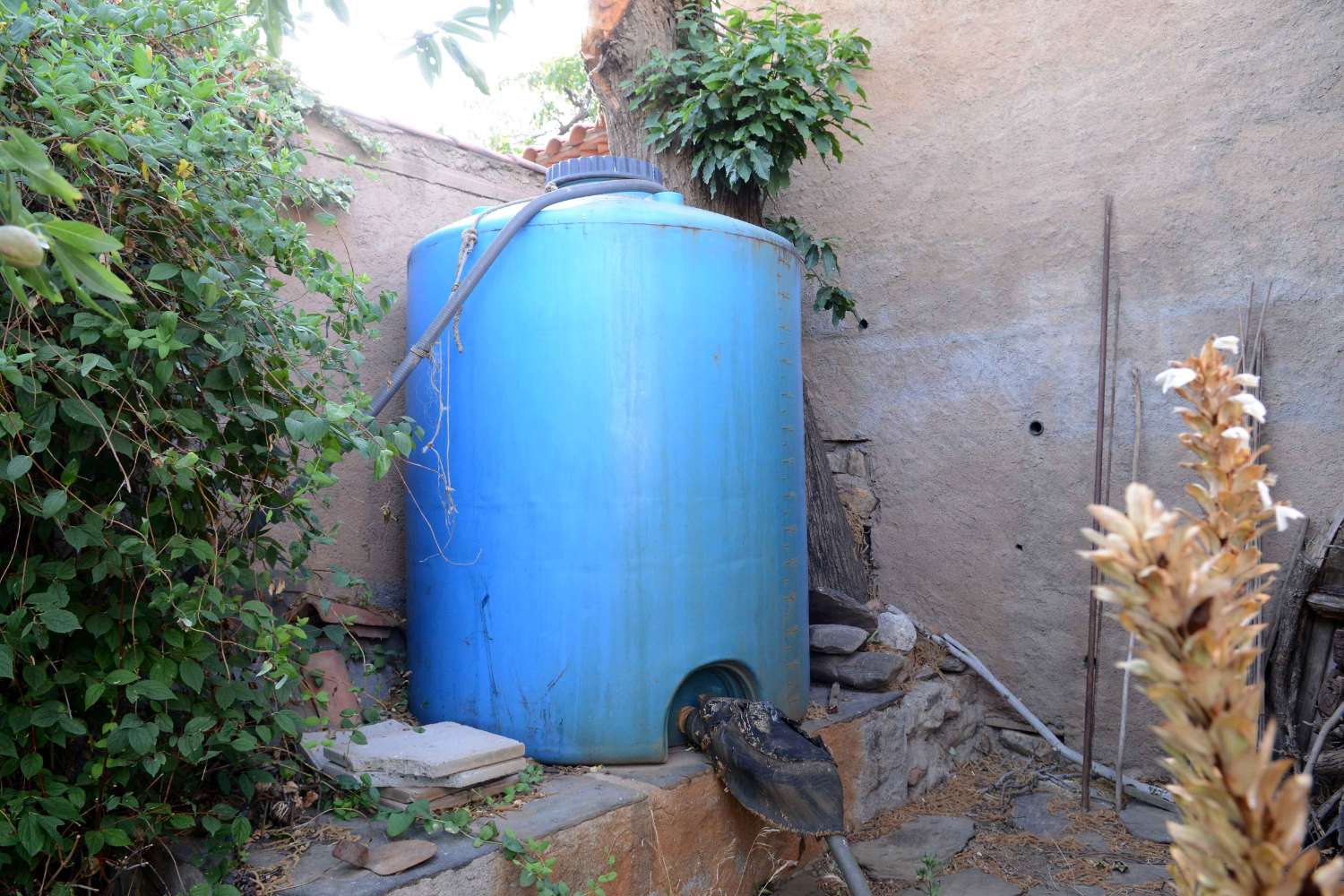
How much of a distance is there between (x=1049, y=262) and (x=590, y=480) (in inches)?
89.9

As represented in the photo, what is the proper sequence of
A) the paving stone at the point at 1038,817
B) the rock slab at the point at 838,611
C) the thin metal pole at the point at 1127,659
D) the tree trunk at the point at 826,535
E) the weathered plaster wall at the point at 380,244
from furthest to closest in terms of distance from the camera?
1. the tree trunk at the point at 826,535
2. the rock slab at the point at 838,611
3. the thin metal pole at the point at 1127,659
4. the paving stone at the point at 1038,817
5. the weathered plaster wall at the point at 380,244

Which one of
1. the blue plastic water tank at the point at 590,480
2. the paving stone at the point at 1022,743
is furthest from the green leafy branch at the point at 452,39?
the paving stone at the point at 1022,743

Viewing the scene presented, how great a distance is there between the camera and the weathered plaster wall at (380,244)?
9.61ft

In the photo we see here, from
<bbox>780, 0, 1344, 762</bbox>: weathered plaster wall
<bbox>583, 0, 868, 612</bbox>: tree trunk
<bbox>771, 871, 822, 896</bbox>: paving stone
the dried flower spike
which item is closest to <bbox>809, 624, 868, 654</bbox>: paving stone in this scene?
<bbox>583, 0, 868, 612</bbox>: tree trunk

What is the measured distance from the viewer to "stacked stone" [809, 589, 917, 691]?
3.38 m

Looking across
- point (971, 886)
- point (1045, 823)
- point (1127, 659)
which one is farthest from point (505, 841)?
point (1127, 659)

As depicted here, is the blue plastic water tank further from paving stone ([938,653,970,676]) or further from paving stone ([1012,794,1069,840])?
paving stone ([938,653,970,676])

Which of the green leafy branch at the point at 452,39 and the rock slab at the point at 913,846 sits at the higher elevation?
the green leafy branch at the point at 452,39

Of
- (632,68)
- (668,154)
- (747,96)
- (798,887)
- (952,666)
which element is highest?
(632,68)

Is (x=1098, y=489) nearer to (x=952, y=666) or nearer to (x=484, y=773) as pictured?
(x=952, y=666)

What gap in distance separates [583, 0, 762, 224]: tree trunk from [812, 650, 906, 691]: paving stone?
181 cm

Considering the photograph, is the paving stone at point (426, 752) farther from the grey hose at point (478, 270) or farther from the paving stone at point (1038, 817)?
the paving stone at point (1038, 817)

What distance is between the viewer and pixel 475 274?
7.92ft

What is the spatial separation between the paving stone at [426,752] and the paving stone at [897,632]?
184 centimetres
